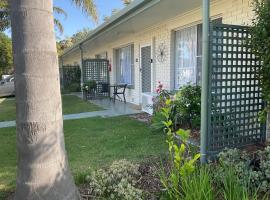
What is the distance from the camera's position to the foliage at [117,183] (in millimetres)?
2801

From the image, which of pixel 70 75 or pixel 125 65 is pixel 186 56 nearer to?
pixel 125 65

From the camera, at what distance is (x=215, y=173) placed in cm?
310

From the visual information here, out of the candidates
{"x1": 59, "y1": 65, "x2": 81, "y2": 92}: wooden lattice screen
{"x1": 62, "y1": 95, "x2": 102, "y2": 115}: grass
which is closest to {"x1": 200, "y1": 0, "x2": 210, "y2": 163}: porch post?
{"x1": 62, "y1": 95, "x2": 102, "y2": 115}: grass

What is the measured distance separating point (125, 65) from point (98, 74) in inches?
116

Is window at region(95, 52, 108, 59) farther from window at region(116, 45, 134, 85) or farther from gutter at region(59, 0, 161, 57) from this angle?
gutter at region(59, 0, 161, 57)

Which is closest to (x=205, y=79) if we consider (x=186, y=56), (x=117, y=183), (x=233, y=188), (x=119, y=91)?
(x=233, y=188)

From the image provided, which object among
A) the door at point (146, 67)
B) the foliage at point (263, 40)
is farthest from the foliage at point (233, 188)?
the door at point (146, 67)

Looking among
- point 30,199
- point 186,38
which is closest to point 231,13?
point 186,38

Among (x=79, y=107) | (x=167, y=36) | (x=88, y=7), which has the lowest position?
(x=79, y=107)

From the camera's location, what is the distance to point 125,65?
12695 millimetres

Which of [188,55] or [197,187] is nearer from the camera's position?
[197,187]

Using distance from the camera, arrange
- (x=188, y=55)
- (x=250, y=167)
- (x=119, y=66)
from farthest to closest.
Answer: (x=119, y=66) → (x=188, y=55) → (x=250, y=167)

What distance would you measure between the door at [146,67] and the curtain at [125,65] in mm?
1667

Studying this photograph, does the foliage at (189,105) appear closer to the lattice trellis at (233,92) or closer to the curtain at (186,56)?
the curtain at (186,56)
